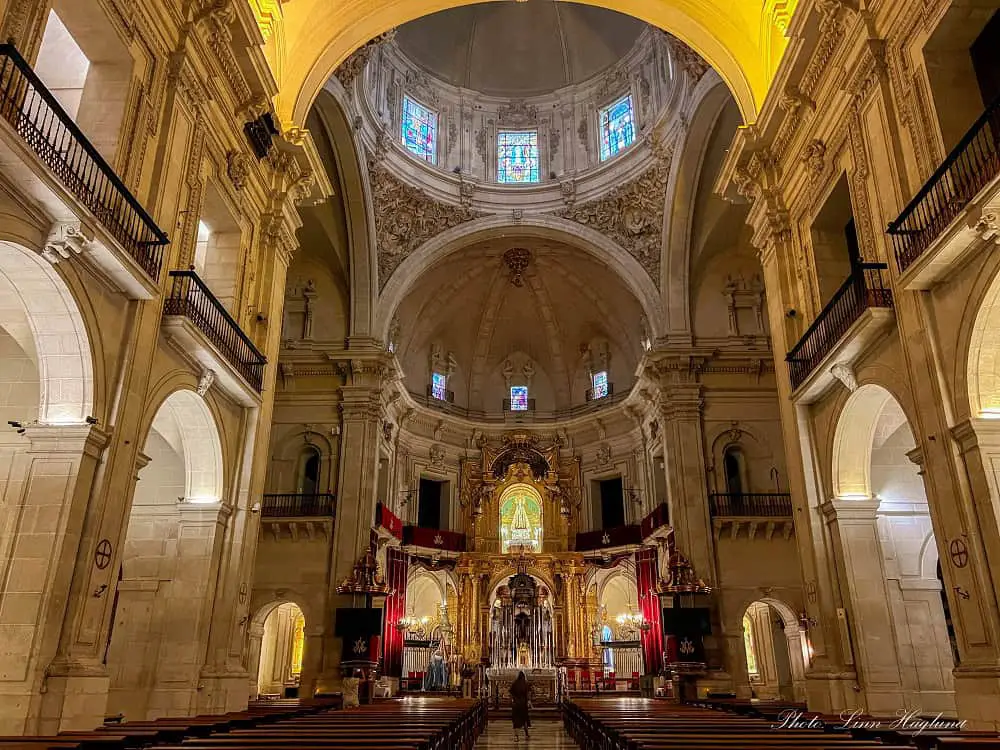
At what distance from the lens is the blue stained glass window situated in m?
29.5

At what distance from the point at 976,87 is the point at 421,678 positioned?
71.4 ft

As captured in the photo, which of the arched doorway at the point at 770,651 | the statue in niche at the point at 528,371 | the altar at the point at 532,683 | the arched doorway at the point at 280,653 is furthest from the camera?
the statue in niche at the point at 528,371

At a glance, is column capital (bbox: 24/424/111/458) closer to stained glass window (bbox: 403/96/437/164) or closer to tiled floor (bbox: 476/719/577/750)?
tiled floor (bbox: 476/719/577/750)

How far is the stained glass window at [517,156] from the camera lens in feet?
84.2

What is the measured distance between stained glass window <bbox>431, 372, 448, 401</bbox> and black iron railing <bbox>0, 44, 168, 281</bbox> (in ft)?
60.6

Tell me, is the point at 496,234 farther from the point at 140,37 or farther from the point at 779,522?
the point at 140,37

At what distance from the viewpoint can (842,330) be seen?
10609 millimetres

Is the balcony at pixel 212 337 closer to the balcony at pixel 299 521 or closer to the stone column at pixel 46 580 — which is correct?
the stone column at pixel 46 580

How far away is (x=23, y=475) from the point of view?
8.48 metres

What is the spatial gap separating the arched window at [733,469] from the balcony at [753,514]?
0.64m

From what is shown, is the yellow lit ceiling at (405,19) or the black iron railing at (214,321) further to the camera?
the yellow lit ceiling at (405,19)

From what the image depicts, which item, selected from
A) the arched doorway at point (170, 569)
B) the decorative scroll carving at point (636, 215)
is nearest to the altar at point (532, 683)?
the arched doorway at point (170, 569)

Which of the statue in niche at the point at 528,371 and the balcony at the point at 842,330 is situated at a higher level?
the statue in niche at the point at 528,371

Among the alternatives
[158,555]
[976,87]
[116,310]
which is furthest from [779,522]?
[116,310]
